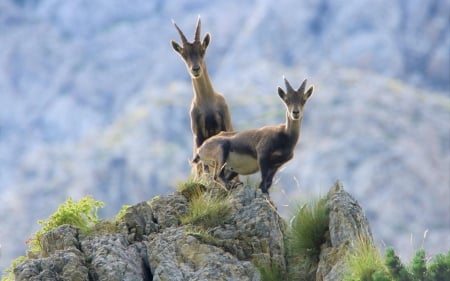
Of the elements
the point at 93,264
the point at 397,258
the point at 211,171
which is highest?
the point at 211,171

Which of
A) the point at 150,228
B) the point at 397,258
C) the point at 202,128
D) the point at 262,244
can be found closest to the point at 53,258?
the point at 150,228

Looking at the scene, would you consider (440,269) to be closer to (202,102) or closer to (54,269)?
(54,269)

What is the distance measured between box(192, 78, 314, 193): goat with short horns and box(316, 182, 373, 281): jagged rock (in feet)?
8.25

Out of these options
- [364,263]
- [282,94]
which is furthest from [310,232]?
[282,94]

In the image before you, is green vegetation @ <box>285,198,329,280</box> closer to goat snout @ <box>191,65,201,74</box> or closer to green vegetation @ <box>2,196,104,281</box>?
green vegetation @ <box>2,196,104,281</box>

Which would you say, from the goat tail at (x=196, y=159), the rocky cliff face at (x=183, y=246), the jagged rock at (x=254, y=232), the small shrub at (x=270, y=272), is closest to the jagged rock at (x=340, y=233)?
the rocky cliff face at (x=183, y=246)

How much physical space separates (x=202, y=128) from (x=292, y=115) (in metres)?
3.94

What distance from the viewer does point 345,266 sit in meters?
16.5

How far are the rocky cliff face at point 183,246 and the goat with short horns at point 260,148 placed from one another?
6.94ft

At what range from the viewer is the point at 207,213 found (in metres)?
18.0

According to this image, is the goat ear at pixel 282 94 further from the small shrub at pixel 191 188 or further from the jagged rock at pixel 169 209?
the jagged rock at pixel 169 209

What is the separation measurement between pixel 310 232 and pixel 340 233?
2.41 ft

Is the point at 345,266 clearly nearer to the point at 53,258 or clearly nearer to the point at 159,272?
the point at 159,272

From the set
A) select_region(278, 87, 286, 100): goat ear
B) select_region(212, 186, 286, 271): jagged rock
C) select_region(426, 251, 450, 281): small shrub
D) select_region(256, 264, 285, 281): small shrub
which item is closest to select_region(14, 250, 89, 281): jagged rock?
select_region(212, 186, 286, 271): jagged rock
